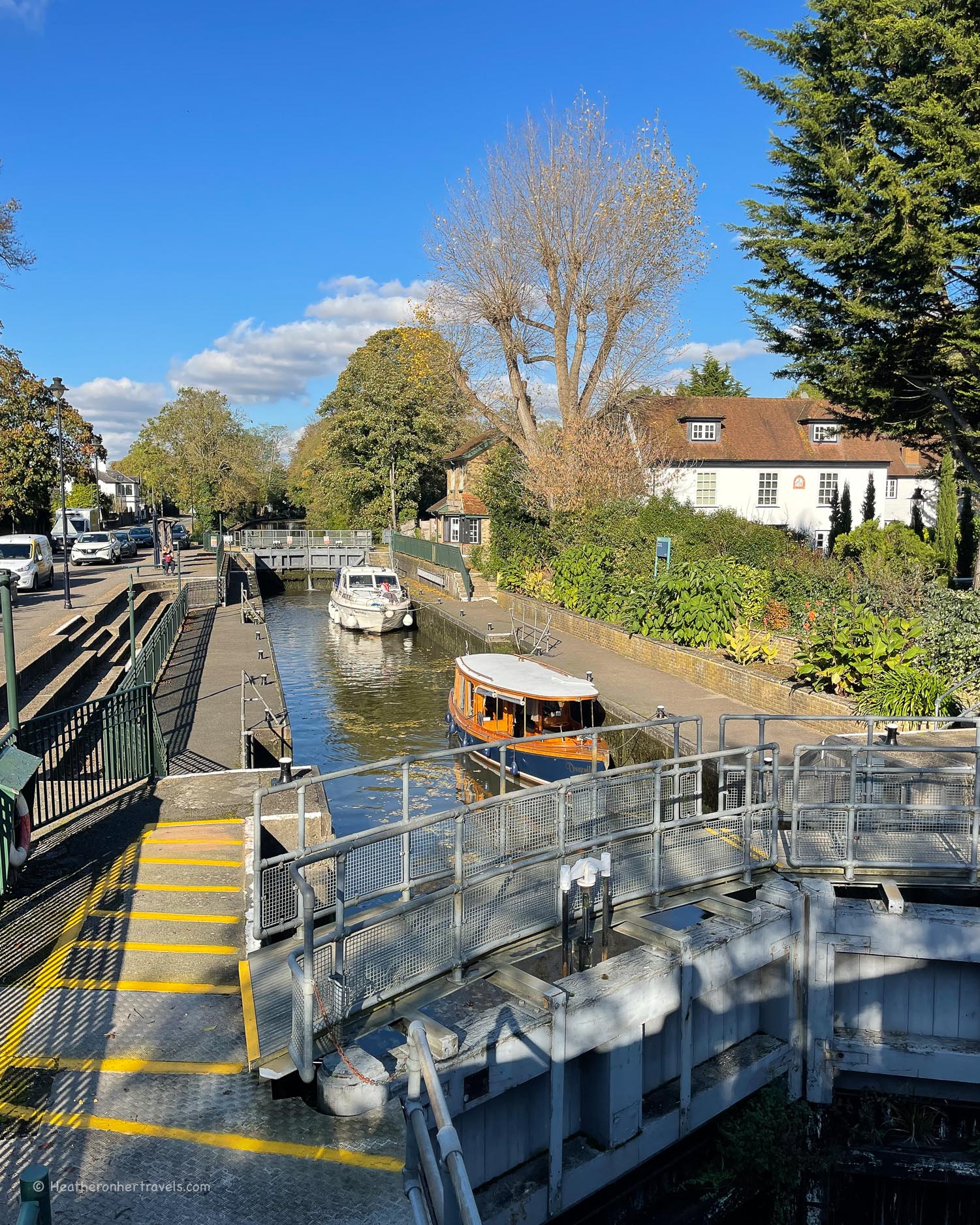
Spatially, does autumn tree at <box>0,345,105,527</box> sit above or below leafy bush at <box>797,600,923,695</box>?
above

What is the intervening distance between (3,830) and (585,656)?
1945cm

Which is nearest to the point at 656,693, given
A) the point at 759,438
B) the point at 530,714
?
the point at 530,714

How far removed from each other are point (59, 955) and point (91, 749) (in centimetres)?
462

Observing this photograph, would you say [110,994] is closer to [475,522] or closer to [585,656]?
[585,656]

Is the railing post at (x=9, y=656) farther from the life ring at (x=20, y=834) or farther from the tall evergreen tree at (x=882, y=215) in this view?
the tall evergreen tree at (x=882, y=215)

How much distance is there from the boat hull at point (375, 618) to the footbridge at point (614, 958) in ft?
93.5

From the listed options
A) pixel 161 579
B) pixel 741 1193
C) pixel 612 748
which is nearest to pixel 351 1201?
pixel 741 1193

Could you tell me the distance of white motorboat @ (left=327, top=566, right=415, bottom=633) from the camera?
131ft

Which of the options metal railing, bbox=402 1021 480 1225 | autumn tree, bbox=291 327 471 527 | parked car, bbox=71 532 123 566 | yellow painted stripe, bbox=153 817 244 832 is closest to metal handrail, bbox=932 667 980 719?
yellow painted stripe, bbox=153 817 244 832

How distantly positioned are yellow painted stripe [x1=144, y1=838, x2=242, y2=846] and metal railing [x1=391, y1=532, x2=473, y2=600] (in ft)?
110

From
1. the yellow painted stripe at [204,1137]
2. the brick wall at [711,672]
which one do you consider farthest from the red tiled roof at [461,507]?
the yellow painted stripe at [204,1137]

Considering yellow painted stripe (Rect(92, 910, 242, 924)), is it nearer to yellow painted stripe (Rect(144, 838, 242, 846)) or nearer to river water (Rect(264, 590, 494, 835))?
yellow painted stripe (Rect(144, 838, 242, 846))

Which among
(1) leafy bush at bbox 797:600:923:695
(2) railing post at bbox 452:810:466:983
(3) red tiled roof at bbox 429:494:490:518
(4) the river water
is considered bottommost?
(4) the river water

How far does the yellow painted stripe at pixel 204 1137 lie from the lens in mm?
5633
